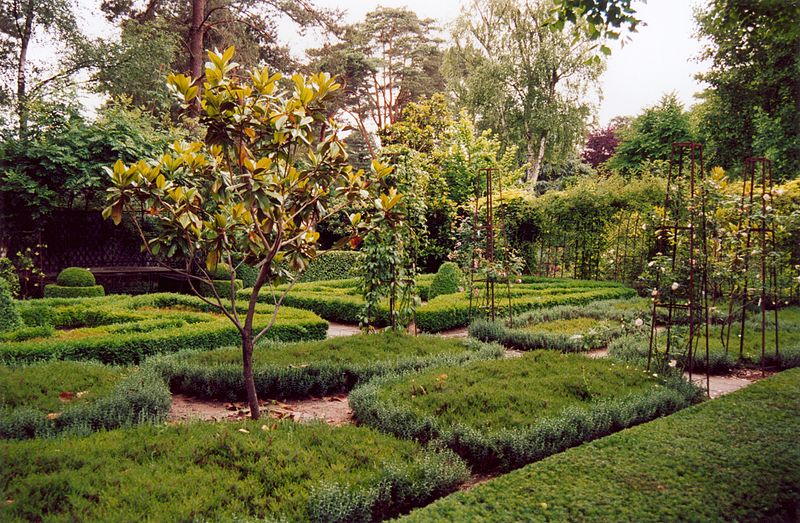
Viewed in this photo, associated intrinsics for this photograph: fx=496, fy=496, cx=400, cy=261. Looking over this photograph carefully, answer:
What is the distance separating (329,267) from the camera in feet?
52.9

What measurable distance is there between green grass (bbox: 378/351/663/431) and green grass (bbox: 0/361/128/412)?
8.10 ft

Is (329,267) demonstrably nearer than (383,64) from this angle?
Yes

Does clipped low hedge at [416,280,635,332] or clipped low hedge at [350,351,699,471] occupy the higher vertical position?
clipped low hedge at [416,280,635,332]

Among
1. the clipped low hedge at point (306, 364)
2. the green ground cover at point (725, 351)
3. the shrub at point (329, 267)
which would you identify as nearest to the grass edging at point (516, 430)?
the clipped low hedge at point (306, 364)

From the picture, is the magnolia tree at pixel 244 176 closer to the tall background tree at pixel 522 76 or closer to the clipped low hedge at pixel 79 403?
the clipped low hedge at pixel 79 403

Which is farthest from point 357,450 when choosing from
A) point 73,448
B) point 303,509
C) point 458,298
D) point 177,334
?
point 458,298

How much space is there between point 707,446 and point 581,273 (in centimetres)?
1101

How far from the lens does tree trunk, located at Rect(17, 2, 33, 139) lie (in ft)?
39.8

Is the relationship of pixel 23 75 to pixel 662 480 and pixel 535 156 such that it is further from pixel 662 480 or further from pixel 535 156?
pixel 535 156

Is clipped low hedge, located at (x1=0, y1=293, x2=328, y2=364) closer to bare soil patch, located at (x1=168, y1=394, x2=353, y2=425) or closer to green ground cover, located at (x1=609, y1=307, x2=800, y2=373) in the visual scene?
bare soil patch, located at (x1=168, y1=394, x2=353, y2=425)

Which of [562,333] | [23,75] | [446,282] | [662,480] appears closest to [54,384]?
[662,480]

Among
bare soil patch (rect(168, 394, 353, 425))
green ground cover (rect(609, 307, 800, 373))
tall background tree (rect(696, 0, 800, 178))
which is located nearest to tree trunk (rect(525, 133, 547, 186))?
tall background tree (rect(696, 0, 800, 178))

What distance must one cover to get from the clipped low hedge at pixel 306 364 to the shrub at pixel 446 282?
4965 mm

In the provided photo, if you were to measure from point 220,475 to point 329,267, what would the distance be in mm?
13408
